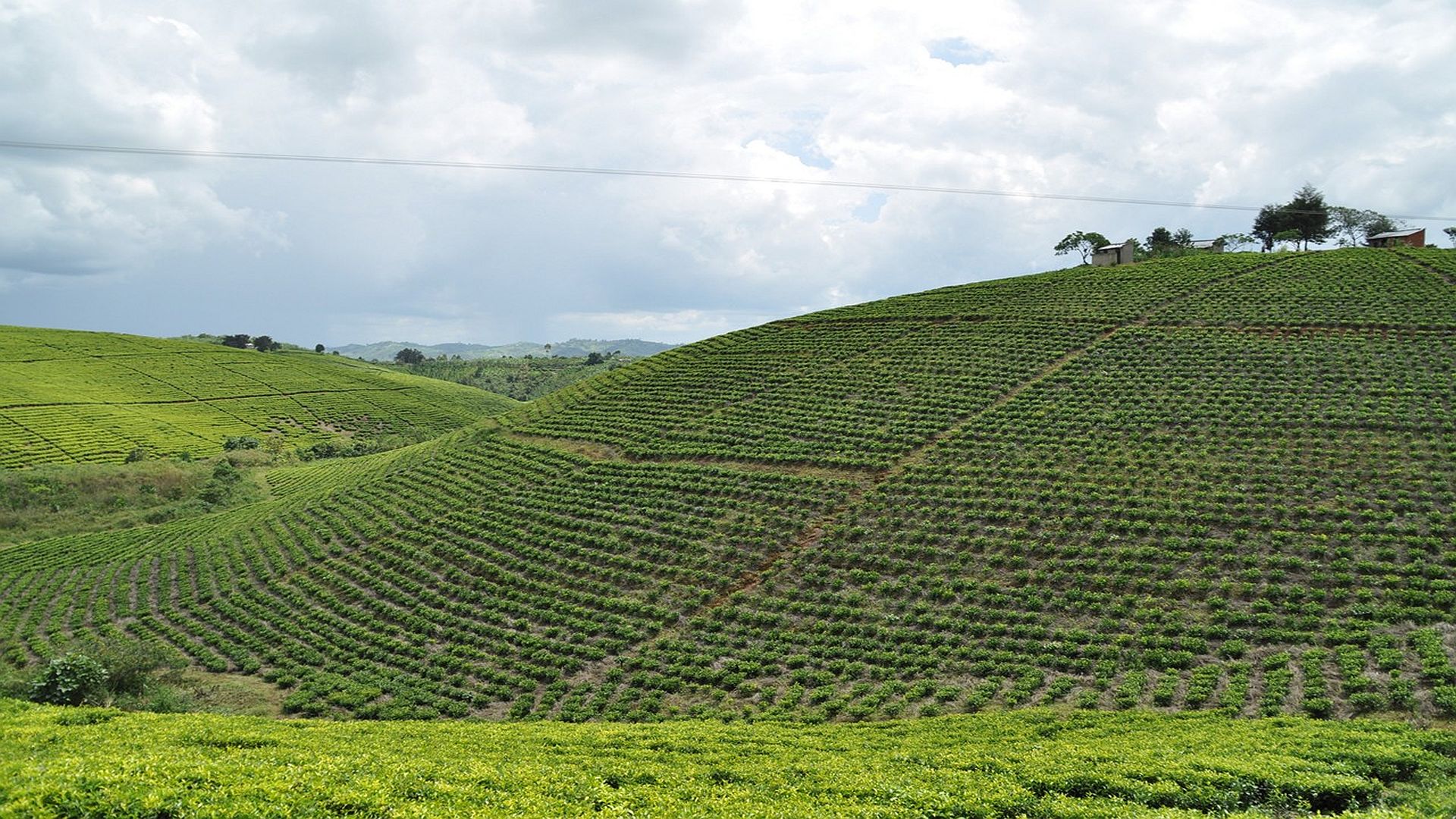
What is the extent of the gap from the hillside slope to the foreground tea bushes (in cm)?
412

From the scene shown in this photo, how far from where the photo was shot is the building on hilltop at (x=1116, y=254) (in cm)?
8988

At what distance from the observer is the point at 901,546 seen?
106 ft

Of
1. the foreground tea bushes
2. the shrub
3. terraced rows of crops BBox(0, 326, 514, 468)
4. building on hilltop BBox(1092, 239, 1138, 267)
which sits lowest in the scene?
the shrub

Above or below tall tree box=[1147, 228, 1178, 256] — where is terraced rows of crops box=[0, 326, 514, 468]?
below

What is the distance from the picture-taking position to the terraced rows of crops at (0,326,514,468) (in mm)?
85625

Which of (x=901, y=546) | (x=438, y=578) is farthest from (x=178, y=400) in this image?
(x=901, y=546)

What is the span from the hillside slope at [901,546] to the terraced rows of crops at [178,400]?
149 ft

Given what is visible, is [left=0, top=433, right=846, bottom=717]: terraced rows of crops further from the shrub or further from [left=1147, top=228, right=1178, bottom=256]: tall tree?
[left=1147, top=228, right=1178, bottom=256]: tall tree

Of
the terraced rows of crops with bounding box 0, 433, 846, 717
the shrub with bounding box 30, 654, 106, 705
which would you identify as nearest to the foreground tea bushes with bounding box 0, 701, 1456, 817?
the shrub with bounding box 30, 654, 106, 705

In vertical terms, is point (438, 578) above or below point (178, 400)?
below

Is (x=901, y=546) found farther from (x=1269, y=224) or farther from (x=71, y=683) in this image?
(x=1269, y=224)

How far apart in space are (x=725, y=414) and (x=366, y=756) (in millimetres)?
37970

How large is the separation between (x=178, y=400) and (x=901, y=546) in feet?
399

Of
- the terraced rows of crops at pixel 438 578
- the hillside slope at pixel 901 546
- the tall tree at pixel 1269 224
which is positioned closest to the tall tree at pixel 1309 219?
the tall tree at pixel 1269 224
